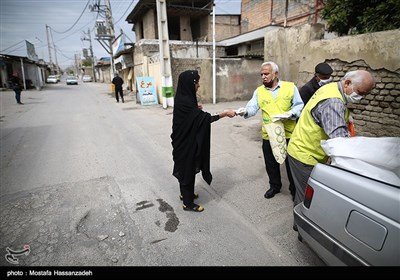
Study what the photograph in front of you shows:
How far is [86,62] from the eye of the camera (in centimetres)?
6988

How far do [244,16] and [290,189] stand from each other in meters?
20.1

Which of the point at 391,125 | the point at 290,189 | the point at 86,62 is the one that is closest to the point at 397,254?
the point at 290,189

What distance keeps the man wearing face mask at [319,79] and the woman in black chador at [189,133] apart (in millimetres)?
1733

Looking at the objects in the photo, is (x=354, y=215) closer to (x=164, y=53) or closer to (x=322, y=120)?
(x=322, y=120)

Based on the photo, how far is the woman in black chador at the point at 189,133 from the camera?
8.79 ft

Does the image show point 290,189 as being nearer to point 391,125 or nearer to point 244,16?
point 391,125

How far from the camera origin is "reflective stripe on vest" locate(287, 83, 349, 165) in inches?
82.7

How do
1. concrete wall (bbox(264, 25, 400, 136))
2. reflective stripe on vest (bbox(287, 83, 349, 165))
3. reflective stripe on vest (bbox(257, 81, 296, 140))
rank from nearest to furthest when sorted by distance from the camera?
reflective stripe on vest (bbox(287, 83, 349, 165)), reflective stripe on vest (bbox(257, 81, 296, 140)), concrete wall (bbox(264, 25, 400, 136))

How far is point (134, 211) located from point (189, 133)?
1341mm

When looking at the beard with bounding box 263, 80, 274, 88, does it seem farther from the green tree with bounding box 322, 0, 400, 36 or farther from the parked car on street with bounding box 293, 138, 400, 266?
the green tree with bounding box 322, 0, 400, 36

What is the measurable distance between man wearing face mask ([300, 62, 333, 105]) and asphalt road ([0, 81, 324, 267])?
1.59 metres

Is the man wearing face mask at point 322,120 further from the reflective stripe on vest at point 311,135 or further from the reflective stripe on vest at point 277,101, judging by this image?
Answer: the reflective stripe on vest at point 277,101

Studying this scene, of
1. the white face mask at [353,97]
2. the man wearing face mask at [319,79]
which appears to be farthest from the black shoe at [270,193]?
the white face mask at [353,97]

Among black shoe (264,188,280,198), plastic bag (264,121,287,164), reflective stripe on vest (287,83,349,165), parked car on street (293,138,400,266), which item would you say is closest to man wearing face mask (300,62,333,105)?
plastic bag (264,121,287,164)
